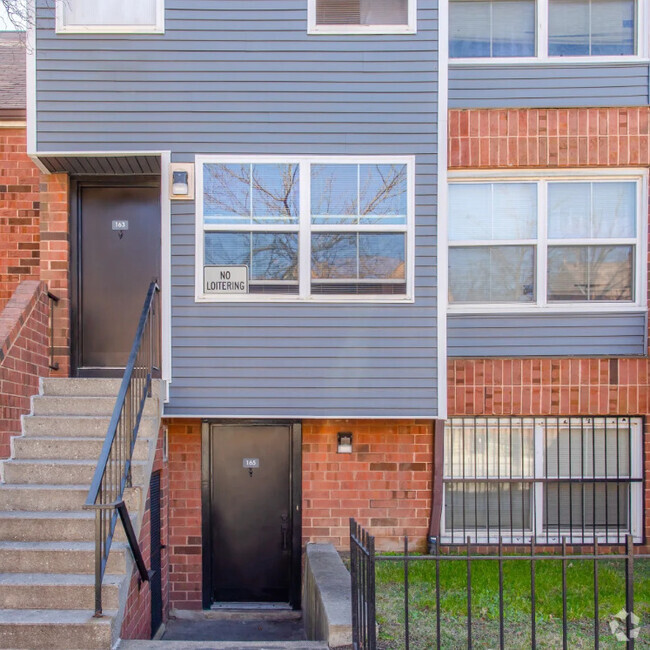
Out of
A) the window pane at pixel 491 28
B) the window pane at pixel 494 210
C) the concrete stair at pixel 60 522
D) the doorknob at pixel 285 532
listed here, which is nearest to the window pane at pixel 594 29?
the window pane at pixel 491 28

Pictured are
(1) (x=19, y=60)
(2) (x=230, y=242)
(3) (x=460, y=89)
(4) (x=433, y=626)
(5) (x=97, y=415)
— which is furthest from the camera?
(1) (x=19, y=60)

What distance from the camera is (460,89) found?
6.61m

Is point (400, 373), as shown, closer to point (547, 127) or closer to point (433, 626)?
point (433, 626)

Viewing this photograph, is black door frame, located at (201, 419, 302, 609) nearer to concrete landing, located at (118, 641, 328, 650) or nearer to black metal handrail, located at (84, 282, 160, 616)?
black metal handrail, located at (84, 282, 160, 616)

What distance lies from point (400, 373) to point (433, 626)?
7.56ft

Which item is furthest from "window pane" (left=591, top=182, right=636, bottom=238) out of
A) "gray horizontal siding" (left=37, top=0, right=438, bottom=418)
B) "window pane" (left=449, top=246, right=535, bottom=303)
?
"gray horizontal siding" (left=37, top=0, right=438, bottom=418)

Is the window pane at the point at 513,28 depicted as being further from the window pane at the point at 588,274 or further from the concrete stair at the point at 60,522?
the concrete stair at the point at 60,522

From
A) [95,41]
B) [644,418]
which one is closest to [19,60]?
[95,41]

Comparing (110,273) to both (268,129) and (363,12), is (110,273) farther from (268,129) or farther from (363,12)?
(363,12)

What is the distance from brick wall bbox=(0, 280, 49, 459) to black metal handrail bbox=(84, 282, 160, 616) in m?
1.00

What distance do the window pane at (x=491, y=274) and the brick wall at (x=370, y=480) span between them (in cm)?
147

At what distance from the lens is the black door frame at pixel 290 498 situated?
6.71 m

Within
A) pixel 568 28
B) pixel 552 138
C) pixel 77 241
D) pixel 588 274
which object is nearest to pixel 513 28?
pixel 568 28

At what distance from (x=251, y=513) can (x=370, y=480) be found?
1307 millimetres
